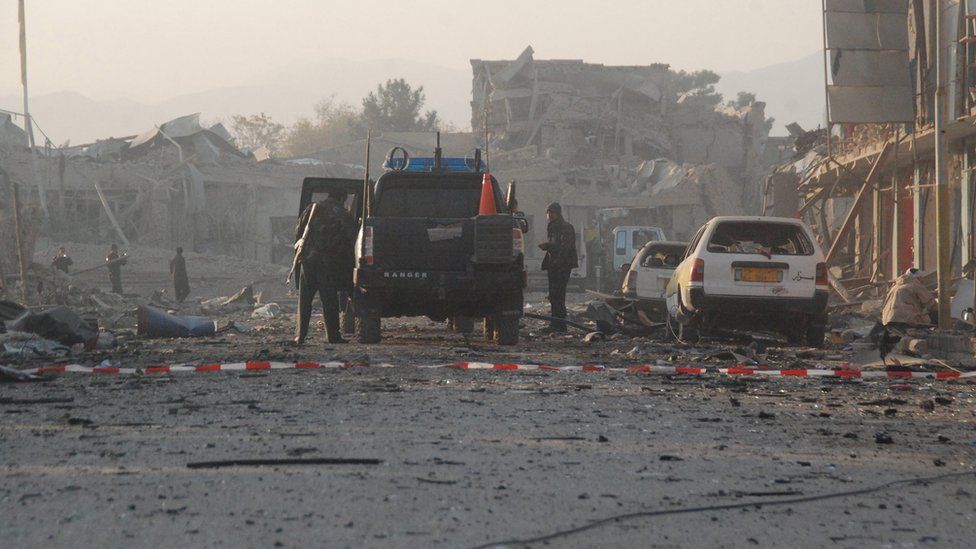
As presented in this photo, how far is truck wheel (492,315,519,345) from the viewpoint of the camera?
49.0 feet

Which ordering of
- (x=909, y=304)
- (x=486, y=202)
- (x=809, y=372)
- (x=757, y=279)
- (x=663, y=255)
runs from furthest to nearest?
(x=663, y=255), (x=909, y=304), (x=757, y=279), (x=486, y=202), (x=809, y=372)

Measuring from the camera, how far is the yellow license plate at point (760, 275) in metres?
15.1

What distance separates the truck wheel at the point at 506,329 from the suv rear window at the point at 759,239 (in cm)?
270

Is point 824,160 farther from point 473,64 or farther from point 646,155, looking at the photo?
point 473,64

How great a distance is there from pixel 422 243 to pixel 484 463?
845 centimetres

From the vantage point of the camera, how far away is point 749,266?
15.2m

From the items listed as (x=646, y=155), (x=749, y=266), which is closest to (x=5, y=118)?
(x=646, y=155)

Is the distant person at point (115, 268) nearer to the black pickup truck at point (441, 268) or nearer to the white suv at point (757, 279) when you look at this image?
the black pickup truck at point (441, 268)

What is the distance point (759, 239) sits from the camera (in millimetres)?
15766

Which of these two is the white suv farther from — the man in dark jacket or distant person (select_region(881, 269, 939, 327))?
the man in dark jacket

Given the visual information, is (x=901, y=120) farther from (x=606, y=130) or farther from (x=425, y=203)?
(x=606, y=130)

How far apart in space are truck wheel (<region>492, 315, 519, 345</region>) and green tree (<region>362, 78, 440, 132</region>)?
78.2 m

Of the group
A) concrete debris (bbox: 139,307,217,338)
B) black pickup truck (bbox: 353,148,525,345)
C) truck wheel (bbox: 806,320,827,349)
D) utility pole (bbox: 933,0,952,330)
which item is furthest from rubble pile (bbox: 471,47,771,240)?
utility pole (bbox: 933,0,952,330)

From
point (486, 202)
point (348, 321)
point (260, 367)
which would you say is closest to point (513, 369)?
point (260, 367)
